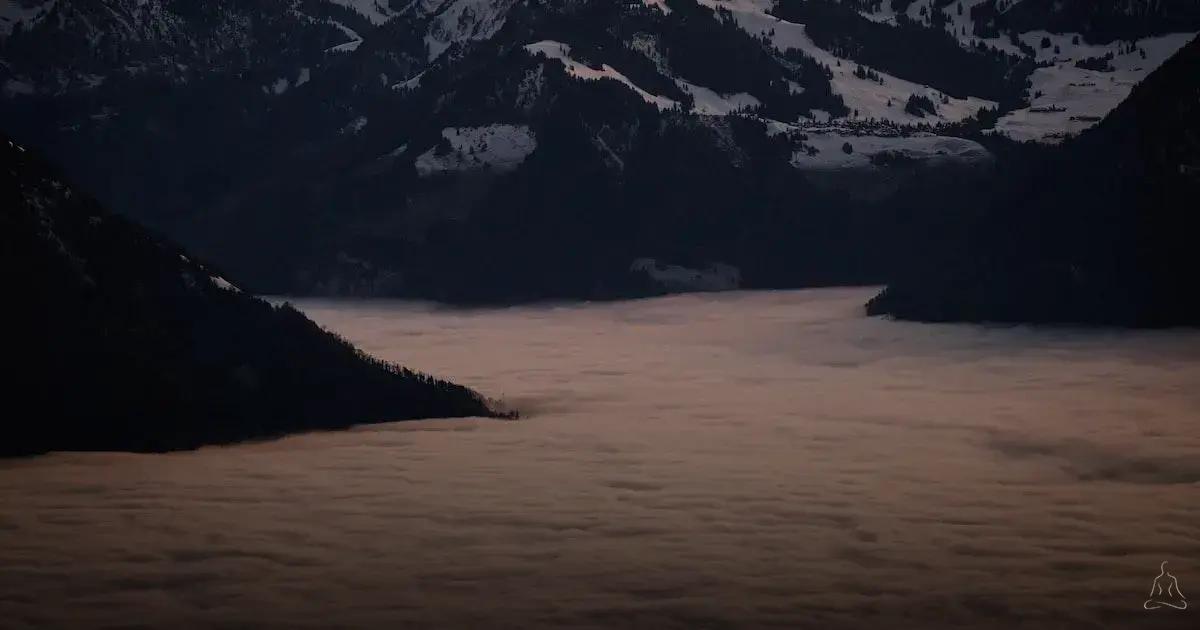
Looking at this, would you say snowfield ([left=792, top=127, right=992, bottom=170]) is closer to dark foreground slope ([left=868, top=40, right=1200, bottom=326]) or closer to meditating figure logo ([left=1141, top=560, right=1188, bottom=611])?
dark foreground slope ([left=868, top=40, right=1200, bottom=326])

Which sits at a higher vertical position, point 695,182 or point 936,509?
point 695,182

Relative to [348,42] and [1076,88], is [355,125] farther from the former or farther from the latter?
[1076,88]

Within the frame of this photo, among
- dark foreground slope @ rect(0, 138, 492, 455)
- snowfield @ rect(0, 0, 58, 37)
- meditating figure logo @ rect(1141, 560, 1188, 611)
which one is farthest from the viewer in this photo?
snowfield @ rect(0, 0, 58, 37)

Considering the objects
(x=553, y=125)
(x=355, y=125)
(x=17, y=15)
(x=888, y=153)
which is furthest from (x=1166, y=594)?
(x=17, y=15)

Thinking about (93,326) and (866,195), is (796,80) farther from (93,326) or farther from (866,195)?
(93,326)

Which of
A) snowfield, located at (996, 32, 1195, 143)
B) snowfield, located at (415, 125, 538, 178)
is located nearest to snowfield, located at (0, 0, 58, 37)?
snowfield, located at (415, 125, 538, 178)

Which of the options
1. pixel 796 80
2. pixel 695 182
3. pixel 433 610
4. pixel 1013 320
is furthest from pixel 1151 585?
pixel 796 80

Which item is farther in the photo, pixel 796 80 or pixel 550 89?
pixel 796 80
